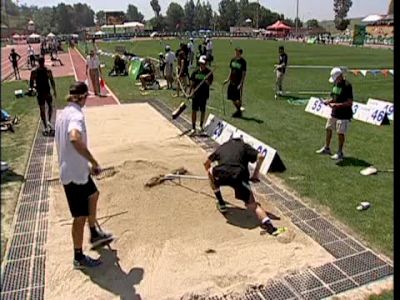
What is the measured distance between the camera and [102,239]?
17.3 ft

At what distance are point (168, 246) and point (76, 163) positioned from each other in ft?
5.08

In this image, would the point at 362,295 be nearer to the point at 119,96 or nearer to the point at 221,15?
the point at 119,96

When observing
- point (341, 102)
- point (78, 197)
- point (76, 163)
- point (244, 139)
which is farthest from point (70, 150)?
point (341, 102)

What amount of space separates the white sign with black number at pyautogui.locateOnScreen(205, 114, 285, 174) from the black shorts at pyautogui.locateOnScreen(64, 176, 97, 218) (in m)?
3.76

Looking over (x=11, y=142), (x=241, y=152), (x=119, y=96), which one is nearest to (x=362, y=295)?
(x=241, y=152)

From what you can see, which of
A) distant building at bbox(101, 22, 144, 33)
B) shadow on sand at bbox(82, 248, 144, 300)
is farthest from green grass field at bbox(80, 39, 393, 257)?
distant building at bbox(101, 22, 144, 33)

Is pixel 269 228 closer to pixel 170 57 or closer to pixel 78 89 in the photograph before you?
pixel 78 89

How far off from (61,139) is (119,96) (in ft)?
39.7

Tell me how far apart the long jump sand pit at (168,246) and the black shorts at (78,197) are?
2.28 feet

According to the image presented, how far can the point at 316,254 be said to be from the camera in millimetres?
4887

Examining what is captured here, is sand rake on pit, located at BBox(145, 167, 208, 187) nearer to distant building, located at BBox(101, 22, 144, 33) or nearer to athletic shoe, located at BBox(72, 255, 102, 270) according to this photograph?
athletic shoe, located at BBox(72, 255, 102, 270)

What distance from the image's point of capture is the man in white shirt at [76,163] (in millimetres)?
4289

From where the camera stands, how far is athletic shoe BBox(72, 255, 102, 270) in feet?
15.6

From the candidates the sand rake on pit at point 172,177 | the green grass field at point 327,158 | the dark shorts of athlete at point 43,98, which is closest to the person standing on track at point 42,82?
the dark shorts of athlete at point 43,98
